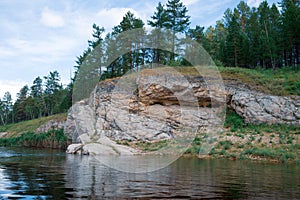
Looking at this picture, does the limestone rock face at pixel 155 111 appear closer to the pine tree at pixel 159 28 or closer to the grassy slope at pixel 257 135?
the grassy slope at pixel 257 135

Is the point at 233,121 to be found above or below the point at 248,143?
above

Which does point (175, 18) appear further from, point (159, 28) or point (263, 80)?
point (263, 80)

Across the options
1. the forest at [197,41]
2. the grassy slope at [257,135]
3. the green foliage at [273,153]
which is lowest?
the green foliage at [273,153]

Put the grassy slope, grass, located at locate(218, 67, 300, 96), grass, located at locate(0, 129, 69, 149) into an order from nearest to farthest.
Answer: the grassy slope
grass, located at locate(218, 67, 300, 96)
grass, located at locate(0, 129, 69, 149)

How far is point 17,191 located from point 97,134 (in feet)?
96.2

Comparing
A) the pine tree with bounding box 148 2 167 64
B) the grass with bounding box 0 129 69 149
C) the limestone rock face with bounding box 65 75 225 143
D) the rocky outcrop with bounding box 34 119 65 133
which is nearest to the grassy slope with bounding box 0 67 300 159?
the limestone rock face with bounding box 65 75 225 143

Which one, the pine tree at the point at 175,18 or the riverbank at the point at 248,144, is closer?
the riverbank at the point at 248,144

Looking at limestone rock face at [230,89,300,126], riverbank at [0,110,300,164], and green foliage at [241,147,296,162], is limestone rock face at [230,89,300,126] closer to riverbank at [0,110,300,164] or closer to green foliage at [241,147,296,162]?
riverbank at [0,110,300,164]

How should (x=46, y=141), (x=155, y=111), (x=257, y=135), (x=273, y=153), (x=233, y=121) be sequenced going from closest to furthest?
1. (x=273, y=153)
2. (x=257, y=135)
3. (x=233, y=121)
4. (x=155, y=111)
5. (x=46, y=141)

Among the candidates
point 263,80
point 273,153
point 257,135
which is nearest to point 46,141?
point 257,135

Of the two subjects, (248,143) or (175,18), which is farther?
(175,18)

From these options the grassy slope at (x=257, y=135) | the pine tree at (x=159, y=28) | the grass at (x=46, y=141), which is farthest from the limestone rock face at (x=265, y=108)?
the grass at (x=46, y=141)

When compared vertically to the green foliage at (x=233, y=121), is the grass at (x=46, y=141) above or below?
below

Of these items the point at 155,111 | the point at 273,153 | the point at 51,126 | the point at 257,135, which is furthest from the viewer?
the point at 51,126
